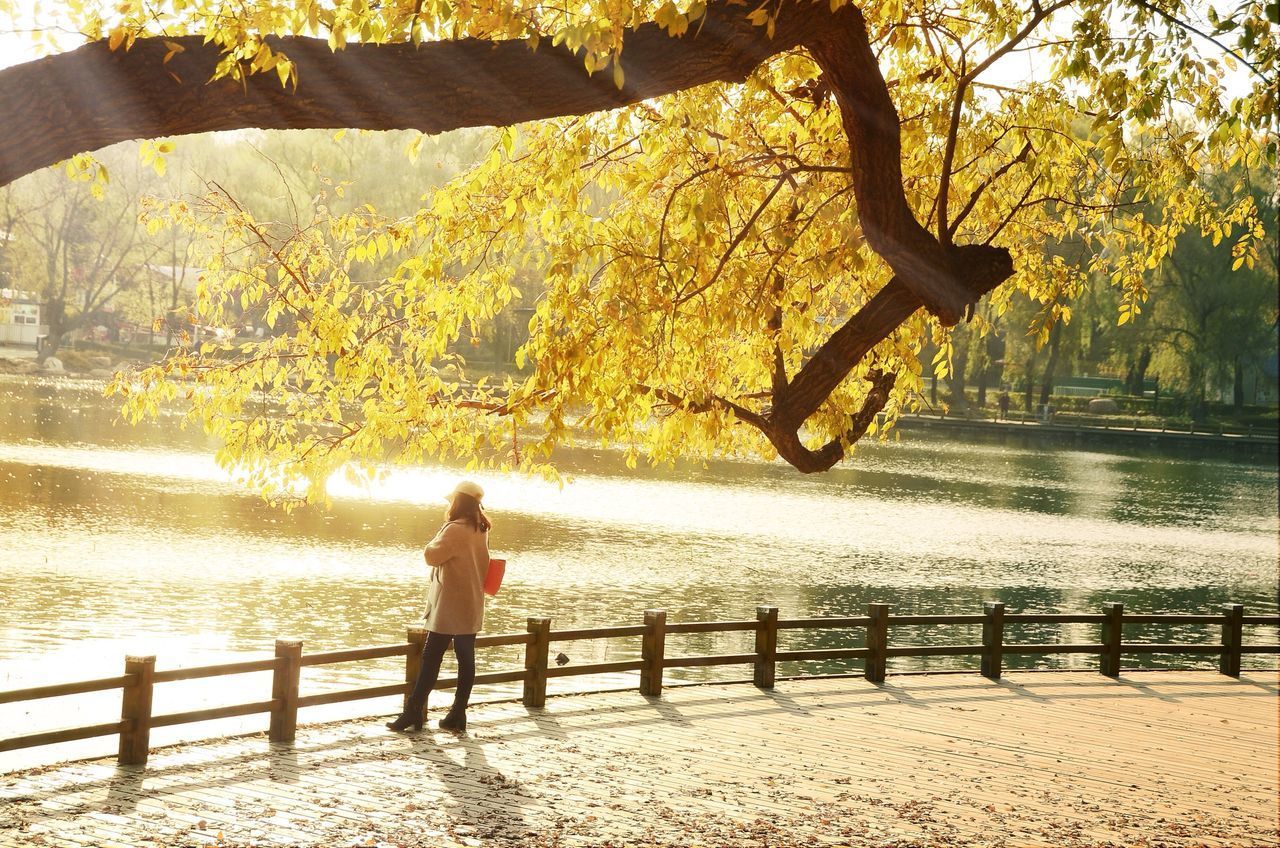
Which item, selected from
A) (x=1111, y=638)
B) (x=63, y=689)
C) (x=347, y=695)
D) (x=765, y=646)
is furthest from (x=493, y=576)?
(x=1111, y=638)

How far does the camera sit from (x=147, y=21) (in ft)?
21.6

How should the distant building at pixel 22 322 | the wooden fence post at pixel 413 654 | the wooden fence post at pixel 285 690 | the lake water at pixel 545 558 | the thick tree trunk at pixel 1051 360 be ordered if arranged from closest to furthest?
the wooden fence post at pixel 285 690
the wooden fence post at pixel 413 654
the lake water at pixel 545 558
the thick tree trunk at pixel 1051 360
the distant building at pixel 22 322

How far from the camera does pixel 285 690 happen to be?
9664 mm

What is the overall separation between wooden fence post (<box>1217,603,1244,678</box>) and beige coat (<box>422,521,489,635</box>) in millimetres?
10633

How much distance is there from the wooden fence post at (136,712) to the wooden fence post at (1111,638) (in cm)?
1075

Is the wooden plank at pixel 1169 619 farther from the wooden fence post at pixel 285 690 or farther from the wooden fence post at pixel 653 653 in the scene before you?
the wooden fence post at pixel 285 690

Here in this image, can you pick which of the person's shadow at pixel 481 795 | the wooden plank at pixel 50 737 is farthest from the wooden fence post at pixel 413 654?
the wooden plank at pixel 50 737

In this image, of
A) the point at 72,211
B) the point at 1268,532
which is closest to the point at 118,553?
the point at 1268,532

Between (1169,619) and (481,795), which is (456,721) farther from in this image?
(1169,619)

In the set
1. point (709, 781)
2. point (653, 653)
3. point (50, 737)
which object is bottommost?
point (709, 781)

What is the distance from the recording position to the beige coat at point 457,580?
9.77 meters

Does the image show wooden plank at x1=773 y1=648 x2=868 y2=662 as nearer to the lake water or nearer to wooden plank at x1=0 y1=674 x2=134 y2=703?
the lake water

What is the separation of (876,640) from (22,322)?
8481 centimetres

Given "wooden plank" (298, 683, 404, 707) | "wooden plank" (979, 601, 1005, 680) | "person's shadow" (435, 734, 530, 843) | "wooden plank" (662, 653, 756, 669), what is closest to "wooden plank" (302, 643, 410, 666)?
"wooden plank" (298, 683, 404, 707)
